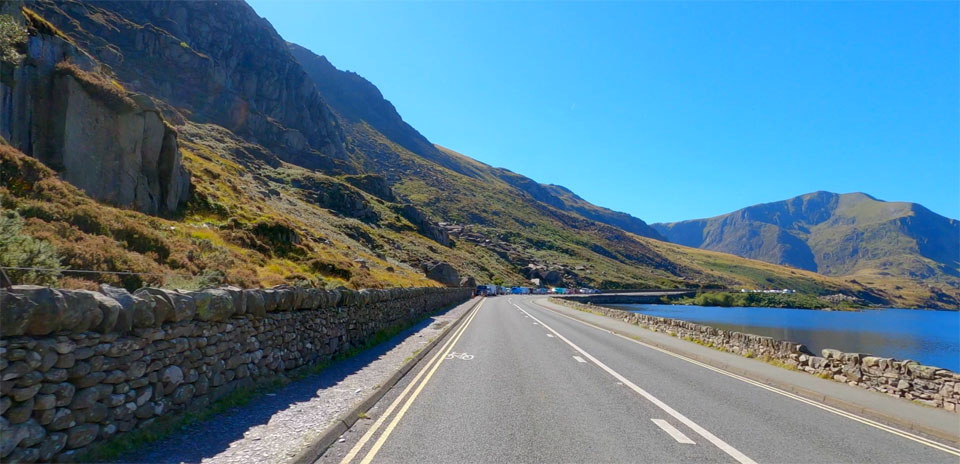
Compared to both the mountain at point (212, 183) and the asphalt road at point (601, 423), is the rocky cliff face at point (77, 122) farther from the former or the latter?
the asphalt road at point (601, 423)

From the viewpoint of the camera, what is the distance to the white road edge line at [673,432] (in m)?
6.61

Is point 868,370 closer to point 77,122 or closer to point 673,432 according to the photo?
point 673,432

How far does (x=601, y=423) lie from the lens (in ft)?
24.6

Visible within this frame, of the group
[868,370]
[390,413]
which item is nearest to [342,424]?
[390,413]

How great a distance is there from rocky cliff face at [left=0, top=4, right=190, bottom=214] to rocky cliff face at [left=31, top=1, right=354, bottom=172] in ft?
257

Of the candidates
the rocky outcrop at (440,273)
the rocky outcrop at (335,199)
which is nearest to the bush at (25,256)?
the rocky outcrop at (440,273)

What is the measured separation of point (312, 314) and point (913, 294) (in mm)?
258768

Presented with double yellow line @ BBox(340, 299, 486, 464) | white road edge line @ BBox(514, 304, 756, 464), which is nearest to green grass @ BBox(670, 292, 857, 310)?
white road edge line @ BBox(514, 304, 756, 464)

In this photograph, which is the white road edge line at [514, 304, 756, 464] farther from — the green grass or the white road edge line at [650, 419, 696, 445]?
the green grass

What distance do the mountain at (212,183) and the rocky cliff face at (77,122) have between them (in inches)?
2.5

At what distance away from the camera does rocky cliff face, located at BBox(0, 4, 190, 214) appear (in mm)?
17812

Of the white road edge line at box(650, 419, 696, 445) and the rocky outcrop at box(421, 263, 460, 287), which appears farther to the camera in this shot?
the rocky outcrop at box(421, 263, 460, 287)

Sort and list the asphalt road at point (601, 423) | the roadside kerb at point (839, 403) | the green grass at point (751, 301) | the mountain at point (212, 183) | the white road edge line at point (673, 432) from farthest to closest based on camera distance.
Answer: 1. the green grass at point (751, 301)
2. the mountain at point (212, 183)
3. the roadside kerb at point (839, 403)
4. the white road edge line at point (673, 432)
5. the asphalt road at point (601, 423)

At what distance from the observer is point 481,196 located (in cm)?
19938
